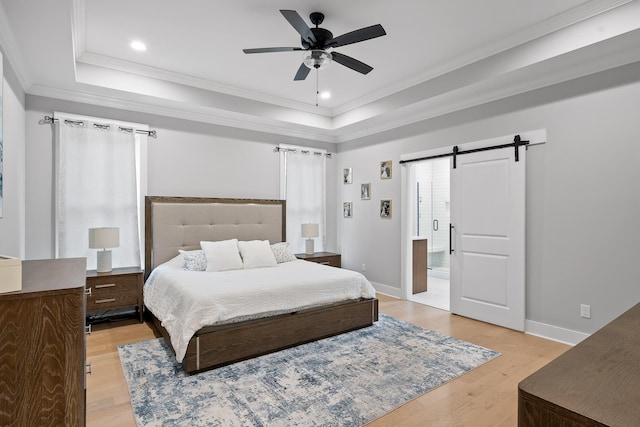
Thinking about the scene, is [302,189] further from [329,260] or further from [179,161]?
[179,161]

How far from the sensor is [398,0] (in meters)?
2.70

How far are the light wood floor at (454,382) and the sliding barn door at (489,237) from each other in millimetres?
242

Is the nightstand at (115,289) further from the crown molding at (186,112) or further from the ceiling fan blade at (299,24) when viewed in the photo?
the ceiling fan blade at (299,24)

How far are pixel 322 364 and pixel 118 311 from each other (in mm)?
2821

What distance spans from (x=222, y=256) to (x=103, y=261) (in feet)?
4.21

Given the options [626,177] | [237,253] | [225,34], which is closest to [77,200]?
[237,253]

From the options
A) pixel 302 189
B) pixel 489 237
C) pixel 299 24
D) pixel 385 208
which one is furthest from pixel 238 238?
pixel 489 237

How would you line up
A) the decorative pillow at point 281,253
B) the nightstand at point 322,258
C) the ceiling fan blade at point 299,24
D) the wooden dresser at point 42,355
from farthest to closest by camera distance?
1. the nightstand at point 322,258
2. the decorative pillow at point 281,253
3. the ceiling fan blade at point 299,24
4. the wooden dresser at point 42,355

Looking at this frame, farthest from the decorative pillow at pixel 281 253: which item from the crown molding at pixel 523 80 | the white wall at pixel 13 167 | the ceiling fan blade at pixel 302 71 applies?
the white wall at pixel 13 167

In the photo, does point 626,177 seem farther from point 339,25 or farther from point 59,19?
point 59,19

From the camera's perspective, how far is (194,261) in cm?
400

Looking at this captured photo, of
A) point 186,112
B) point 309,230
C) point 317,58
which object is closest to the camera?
point 317,58

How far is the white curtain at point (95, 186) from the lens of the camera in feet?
Result: 12.5

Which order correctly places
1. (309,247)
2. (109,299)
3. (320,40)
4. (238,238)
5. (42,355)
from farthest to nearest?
1. (309,247)
2. (238,238)
3. (109,299)
4. (320,40)
5. (42,355)
